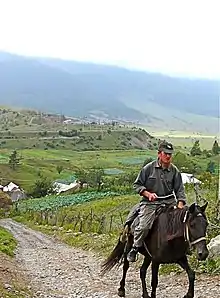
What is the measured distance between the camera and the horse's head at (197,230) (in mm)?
9703

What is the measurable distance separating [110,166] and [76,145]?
35815 mm

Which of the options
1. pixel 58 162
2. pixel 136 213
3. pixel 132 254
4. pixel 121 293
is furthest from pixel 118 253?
pixel 58 162

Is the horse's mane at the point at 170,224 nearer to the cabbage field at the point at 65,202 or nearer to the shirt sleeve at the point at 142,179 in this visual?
the shirt sleeve at the point at 142,179

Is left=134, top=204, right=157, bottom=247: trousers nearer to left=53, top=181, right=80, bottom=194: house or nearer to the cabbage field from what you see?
the cabbage field

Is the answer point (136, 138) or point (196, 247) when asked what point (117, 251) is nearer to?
point (196, 247)

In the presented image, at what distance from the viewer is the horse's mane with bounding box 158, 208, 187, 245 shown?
34.1 ft

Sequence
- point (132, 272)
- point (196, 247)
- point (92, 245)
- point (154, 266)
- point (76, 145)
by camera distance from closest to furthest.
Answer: point (196, 247), point (154, 266), point (132, 272), point (92, 245), point (76, 145)

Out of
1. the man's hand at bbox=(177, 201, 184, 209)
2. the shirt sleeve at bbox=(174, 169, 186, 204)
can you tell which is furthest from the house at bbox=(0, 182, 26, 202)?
the man's hand at bbox=(177, 201, 184, 209)

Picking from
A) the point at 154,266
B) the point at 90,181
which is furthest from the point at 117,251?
the point at 90,181

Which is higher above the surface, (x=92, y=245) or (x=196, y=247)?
(x=196, y=247)

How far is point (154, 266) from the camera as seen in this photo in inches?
426

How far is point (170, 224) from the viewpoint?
1066cm

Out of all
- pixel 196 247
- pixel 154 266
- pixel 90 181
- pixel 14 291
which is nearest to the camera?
pixel 196 247

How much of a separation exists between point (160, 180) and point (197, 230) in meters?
1.49
